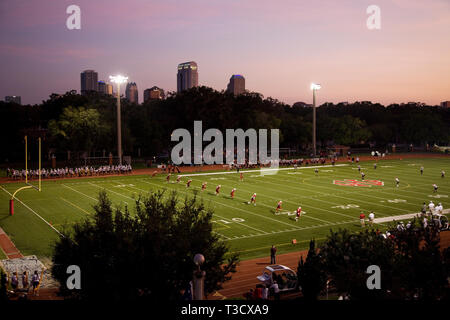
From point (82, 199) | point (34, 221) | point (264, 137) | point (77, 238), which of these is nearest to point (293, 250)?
point (77, 238)

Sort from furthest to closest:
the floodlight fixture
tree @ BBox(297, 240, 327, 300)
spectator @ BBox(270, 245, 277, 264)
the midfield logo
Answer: the floodlight fixture
the midfield logo
spectator @ BBox(270, 245, 277, 264)
tree @ BBox(297, 240, 327, 300)

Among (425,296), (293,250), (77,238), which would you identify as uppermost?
(77,238)

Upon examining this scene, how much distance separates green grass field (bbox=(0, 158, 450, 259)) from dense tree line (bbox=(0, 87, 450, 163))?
41.1 feet

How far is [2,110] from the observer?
6881 centimetres

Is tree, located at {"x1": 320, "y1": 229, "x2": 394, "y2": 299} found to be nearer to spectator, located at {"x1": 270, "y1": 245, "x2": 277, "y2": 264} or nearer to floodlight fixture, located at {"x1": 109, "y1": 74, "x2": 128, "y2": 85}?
spectator, located at {"x1": 270, "y1": 245, "x2": 277, "y2": 264}

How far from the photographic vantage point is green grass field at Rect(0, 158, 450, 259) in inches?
976

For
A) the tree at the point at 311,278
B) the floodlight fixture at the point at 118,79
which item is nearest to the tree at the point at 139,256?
the tree at the point at 311,278

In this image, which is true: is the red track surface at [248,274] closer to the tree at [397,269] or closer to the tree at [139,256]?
the tree at [139,256]

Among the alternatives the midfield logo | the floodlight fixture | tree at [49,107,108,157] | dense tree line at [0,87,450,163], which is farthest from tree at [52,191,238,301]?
tree at [49,107,108,157]

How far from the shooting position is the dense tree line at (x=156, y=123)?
60.1 metres

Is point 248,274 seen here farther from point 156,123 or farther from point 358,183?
point 156,123

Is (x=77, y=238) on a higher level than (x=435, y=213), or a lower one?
higher

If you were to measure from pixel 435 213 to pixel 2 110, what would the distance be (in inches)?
2464
